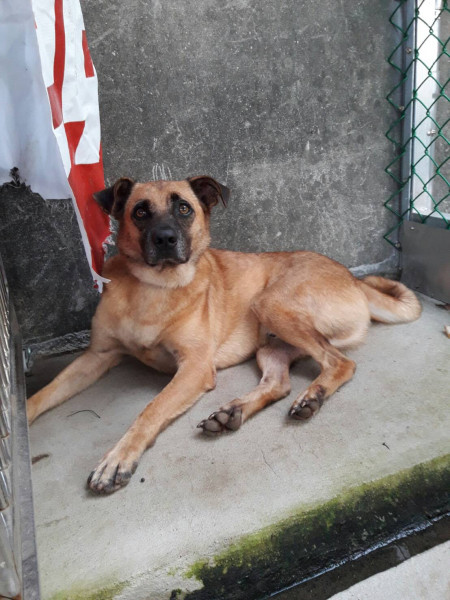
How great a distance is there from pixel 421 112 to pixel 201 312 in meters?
2.14

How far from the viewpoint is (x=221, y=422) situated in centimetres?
215

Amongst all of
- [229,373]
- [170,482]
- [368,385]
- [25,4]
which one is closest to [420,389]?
[368,385]

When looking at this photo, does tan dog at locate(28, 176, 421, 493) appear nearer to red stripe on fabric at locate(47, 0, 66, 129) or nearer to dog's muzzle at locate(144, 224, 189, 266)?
dog's muzzle at locate(144, 224, 189, 266)

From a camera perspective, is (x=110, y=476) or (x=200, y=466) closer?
(x=110, y=476)

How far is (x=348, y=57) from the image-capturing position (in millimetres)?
3270

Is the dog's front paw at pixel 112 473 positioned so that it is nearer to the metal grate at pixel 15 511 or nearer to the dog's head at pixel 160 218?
the metal grate at pixel 15 511

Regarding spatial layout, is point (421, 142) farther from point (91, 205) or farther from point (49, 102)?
point (49, 102)

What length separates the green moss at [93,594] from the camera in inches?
55.4

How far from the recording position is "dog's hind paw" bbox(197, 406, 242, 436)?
6.98 feet

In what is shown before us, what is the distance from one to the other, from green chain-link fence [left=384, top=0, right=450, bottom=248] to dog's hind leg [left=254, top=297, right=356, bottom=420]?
50.6 inches

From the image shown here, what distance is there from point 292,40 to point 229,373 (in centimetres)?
211

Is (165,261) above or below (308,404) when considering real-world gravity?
above

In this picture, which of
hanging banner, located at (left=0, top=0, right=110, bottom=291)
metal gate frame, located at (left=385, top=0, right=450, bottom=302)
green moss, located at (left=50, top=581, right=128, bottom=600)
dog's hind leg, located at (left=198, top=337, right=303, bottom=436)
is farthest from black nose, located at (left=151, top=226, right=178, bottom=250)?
metal gate frame, located at (left=385, top=0, right=450, bottom=302)

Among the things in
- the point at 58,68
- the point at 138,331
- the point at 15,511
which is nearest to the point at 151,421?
the point at 138,331
